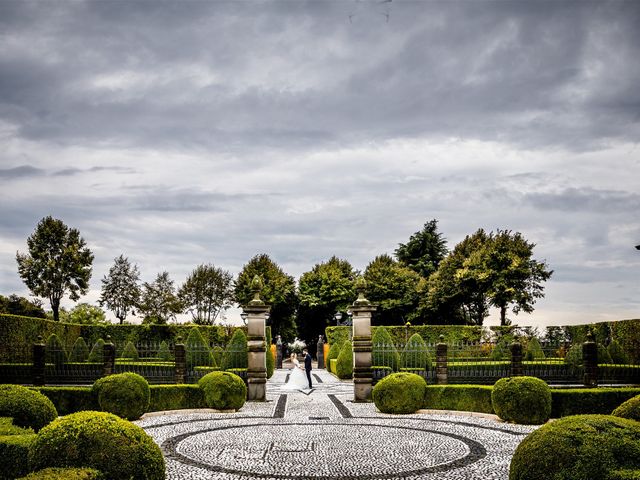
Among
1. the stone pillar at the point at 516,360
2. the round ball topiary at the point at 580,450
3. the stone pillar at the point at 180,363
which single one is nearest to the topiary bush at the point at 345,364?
the stone pillar at the point at 516,360

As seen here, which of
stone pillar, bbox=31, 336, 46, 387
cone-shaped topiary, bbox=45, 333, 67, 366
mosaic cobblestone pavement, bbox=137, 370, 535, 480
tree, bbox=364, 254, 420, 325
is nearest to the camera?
mosaic cobblestone pavement, bbox=137, 370, 535, 480

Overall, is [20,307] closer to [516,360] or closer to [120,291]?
[120,291]

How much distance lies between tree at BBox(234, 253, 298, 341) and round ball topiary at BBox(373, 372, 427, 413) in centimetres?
4250

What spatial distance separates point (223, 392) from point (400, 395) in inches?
203

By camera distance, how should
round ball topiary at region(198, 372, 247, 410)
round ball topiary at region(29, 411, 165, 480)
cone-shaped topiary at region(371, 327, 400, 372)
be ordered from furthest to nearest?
cone-shaped topiary at region(371, 327, 400, 372), round ball topiary at region(198, 372, 247, 410), round ball topiary at region(29, 411, 165, 480)

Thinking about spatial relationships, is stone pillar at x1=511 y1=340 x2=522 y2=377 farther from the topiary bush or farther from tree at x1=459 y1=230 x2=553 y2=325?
tree at x1=459 y1=230 x2=553 y2=325

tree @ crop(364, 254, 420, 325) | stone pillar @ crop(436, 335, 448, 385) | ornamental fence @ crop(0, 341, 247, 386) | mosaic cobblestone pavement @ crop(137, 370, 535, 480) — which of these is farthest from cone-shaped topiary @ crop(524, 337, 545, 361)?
tree @ crop(364, 254, 420, 325)

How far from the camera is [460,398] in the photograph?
655 inches

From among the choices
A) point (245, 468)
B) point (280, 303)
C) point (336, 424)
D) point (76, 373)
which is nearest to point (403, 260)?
point (280, 303)

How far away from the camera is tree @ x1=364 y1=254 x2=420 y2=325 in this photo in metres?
53.6

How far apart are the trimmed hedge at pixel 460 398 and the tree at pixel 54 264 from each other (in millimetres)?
41666

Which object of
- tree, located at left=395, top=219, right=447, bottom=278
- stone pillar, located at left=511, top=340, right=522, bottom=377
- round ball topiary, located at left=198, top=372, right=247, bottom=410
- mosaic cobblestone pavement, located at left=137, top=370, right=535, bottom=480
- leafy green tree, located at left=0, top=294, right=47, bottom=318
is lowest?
mosaic cobblestone pavement, located at left=137, top=370, right=535, bottom=480

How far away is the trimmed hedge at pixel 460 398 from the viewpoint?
52.6 feet

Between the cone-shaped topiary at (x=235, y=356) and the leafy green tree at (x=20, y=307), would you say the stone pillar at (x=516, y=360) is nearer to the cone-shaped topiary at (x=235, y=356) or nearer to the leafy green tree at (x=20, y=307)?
the cone-shaped topiary at (x=235, y=356)
